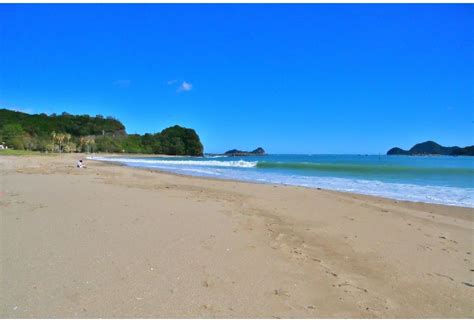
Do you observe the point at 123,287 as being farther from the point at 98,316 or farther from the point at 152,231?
the point at 152,231

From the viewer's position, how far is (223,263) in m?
4.34

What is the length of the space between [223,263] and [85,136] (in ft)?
465

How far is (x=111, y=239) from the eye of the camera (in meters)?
5.12

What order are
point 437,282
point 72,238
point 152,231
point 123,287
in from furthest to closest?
point 152,231 < point 72,238 < point 437,282 < point 123,287

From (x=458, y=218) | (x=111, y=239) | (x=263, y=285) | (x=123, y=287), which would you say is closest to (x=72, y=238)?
(x=111, y=239)

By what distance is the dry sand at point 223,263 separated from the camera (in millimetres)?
3203

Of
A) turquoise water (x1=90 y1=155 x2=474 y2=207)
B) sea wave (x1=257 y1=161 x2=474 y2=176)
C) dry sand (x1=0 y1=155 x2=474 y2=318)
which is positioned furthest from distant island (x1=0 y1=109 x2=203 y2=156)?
dry sand (x1=0 y1=155 x2=474 y2=318)

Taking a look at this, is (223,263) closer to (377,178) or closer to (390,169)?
(377,178)

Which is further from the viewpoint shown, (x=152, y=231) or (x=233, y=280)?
(x=152, y=231)

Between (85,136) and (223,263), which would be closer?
(223,263)

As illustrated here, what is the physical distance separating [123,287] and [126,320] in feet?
2.05

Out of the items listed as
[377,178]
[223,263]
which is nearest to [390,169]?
[377,178]

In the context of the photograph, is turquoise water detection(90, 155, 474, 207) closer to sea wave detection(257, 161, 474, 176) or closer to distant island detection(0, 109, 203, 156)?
sea wave detection(257, 161, 474, 176)

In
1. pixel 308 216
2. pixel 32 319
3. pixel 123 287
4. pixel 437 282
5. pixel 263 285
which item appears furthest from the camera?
pixel 308 216
